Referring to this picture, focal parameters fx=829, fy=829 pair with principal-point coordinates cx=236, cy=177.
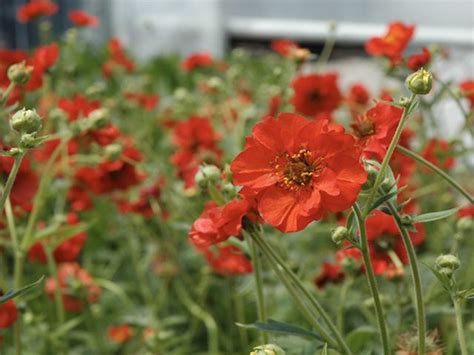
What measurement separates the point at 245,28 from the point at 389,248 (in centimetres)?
769

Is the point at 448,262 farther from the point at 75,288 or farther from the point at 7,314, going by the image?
the point at 75,288

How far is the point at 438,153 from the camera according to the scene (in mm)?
A: 1593

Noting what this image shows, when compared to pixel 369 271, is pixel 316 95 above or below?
below

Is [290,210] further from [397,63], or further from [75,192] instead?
[75,192]

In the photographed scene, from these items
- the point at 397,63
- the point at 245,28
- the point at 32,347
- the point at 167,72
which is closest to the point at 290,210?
the point at 397,63

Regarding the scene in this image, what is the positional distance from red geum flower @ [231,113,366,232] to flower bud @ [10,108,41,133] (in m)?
0.20

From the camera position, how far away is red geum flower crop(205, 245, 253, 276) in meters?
1.11

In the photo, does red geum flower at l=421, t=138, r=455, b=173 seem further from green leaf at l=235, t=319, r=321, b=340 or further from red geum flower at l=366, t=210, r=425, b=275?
green leaf at l=235, t=319, r=321, b=340

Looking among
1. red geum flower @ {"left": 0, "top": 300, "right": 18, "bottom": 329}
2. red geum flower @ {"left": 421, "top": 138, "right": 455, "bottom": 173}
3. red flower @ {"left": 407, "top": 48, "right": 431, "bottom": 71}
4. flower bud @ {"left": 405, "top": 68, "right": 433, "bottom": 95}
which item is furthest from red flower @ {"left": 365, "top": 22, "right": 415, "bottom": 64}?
red geum flower @ {"left": 0, "top": 300, "right": 18, "bottom": 329}

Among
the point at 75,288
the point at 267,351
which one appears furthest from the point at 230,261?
the point at 267,351

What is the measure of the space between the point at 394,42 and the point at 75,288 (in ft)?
2.09

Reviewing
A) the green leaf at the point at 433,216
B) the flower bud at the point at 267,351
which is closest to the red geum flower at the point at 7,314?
the flower bud at the point at 267,351

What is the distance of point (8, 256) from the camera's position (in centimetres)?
202

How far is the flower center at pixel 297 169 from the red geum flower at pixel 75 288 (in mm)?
703
